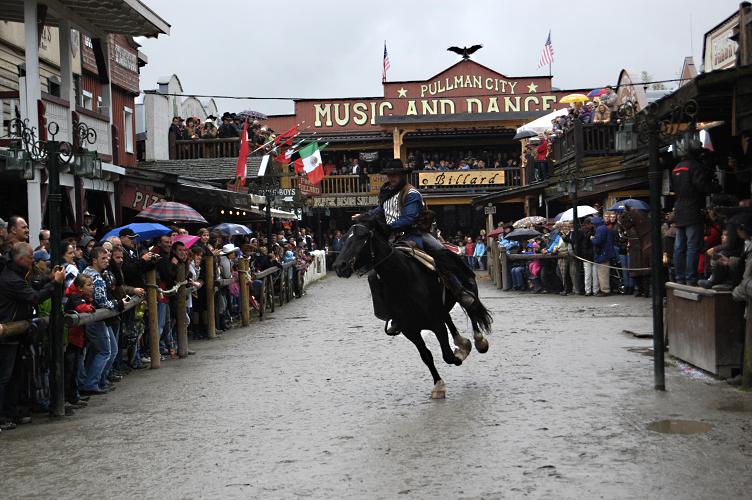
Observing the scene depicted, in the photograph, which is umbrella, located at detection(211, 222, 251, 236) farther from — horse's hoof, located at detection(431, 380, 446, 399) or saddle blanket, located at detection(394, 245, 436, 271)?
horse's hoof, located at detection(431, 380, 446, 399)

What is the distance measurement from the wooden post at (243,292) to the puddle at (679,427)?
1194cm

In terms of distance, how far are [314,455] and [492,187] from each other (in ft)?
128

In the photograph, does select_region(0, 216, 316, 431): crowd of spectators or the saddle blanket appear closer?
select_region(0, 216, 316, 431): crowd of spectators

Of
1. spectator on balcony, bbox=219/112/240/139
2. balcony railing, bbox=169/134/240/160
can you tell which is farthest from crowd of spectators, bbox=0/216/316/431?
spectator on balcony, bbox=219/112/240/139

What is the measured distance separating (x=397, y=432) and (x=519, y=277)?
18875mm

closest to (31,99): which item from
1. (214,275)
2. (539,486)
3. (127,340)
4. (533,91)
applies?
(214,275)

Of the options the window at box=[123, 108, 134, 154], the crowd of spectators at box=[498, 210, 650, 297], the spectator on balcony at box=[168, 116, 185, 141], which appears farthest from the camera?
the spectator on balcony at box=[168, 116, 185, 141]

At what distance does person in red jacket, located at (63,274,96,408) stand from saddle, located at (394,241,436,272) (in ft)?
11.1

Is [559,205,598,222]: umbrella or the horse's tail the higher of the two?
[559,205,598,222]: umbrella

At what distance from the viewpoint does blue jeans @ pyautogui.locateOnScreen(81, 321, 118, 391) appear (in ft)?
35.6

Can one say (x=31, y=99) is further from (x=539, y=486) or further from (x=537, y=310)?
(x=539, y=486)

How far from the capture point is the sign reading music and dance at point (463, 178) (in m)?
45.7

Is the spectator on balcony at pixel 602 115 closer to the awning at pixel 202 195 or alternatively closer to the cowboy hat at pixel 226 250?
the awning at pixel 202 195

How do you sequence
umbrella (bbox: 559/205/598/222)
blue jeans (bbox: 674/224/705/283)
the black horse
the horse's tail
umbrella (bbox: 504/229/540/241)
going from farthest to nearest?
1. umbrella (bbox: 504/229/540/241)
2. umbrella (bbox: 559/205/598/222)
3. blue jeans (bbox: 674/224/705/283)
4. the horse's tail
5. the black horse
